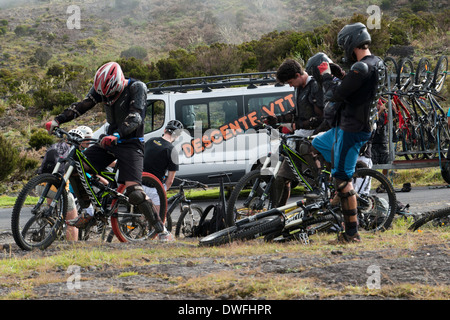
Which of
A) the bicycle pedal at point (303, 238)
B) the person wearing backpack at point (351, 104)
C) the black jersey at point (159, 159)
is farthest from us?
the black jersey at point (159, 159)

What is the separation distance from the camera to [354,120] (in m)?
5.51

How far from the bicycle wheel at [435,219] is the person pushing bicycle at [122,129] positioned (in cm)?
271

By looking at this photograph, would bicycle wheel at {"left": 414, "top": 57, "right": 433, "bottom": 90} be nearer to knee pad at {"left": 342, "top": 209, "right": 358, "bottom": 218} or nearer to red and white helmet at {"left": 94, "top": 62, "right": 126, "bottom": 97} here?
knee pad at {"left": 342, "top": 209, "right": 358, "bottom": 218}

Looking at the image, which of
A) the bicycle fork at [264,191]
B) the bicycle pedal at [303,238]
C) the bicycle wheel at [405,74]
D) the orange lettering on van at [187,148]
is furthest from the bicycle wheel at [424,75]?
the bicycle pedal at [303,238]

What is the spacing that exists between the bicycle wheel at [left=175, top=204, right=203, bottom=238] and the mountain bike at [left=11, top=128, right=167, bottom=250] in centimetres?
197

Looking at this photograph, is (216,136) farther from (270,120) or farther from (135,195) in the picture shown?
(135,195)

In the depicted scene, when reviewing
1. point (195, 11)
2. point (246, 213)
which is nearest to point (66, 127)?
point (246, 213)

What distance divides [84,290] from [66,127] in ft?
72.4

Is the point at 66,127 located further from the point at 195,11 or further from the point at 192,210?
the point at 195,11

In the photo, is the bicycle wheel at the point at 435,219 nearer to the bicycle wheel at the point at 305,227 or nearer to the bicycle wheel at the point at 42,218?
the bicycle wheel at the point at 305,227

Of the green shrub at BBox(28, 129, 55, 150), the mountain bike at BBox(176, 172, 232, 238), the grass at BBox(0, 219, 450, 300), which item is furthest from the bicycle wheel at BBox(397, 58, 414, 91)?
the green shrub at BBox(28, 129, 55, 150)

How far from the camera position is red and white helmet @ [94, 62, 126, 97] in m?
6.11

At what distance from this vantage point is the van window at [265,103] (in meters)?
13.3

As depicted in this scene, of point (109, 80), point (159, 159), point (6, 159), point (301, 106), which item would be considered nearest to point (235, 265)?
point (109, 80)
